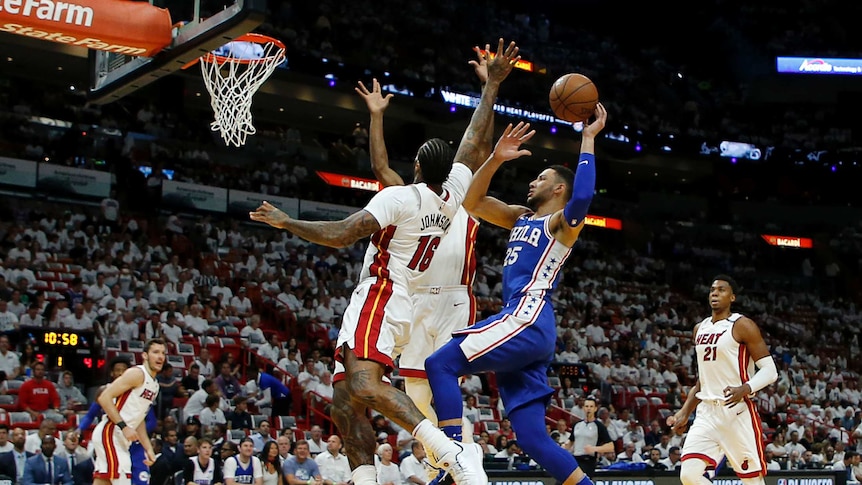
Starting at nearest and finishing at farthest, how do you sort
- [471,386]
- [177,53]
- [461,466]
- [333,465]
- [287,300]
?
[461,466], [177,53], [333,465], [471,386], [287,300]

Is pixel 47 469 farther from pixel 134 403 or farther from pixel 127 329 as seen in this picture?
pixel 127 329

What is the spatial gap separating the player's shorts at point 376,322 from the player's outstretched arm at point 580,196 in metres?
1.02


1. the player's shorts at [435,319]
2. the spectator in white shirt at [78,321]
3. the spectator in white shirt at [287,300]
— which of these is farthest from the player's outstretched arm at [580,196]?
the spectator in white shirt at [287,300]

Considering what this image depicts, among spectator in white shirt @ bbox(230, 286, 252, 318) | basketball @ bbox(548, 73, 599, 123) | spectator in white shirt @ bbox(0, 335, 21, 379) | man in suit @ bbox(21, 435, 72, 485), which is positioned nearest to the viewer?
basketball @ bbox(548, 73, 599, 123)

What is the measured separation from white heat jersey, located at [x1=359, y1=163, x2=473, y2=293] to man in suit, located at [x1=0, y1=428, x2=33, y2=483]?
727cm

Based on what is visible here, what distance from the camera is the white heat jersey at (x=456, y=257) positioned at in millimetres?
6630

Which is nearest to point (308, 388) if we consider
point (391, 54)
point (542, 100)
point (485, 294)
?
point (485, 294)

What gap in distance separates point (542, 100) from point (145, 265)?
15.9 m

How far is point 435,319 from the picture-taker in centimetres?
670

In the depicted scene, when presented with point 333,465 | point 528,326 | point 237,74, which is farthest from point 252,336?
point 528,326

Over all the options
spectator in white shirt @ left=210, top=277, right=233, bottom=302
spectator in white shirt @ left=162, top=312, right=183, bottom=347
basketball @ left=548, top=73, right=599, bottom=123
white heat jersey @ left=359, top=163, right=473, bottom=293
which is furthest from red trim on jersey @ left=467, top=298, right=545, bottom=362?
spectator in white shirt @ left=210, top=277, right=233, bottom=302

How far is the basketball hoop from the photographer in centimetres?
1027

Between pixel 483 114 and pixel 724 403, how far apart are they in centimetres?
324

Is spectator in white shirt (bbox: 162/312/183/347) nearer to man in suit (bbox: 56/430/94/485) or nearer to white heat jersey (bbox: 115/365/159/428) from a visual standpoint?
man in suit (bbox: 56/430/94/485)
